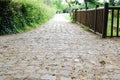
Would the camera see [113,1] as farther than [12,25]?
Yes

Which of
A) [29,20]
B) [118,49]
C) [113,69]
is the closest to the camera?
[113,69]

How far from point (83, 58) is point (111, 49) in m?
1.50

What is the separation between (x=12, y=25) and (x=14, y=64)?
614 centimetres

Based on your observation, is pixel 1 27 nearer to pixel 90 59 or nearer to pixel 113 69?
pixel 90 59

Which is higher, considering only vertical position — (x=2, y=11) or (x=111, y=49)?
(x=2, y=11)

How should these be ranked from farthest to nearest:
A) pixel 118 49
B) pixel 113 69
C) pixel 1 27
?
pixel 1 27 → pixel 118 49 → pixel 113 69

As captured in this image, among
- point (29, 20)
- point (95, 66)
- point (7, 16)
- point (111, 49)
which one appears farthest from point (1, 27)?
point (95, 66)

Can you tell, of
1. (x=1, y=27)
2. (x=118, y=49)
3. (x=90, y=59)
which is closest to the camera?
(x=90, y=59)

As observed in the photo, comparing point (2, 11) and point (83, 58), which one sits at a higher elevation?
point (2, 11)

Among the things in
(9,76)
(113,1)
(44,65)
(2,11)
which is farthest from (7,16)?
(113,1)

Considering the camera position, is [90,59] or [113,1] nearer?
[90,59]

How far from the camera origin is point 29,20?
14656mm

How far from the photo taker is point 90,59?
18.7ft

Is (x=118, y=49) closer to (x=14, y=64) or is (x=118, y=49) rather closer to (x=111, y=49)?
(x=111, y=49)
